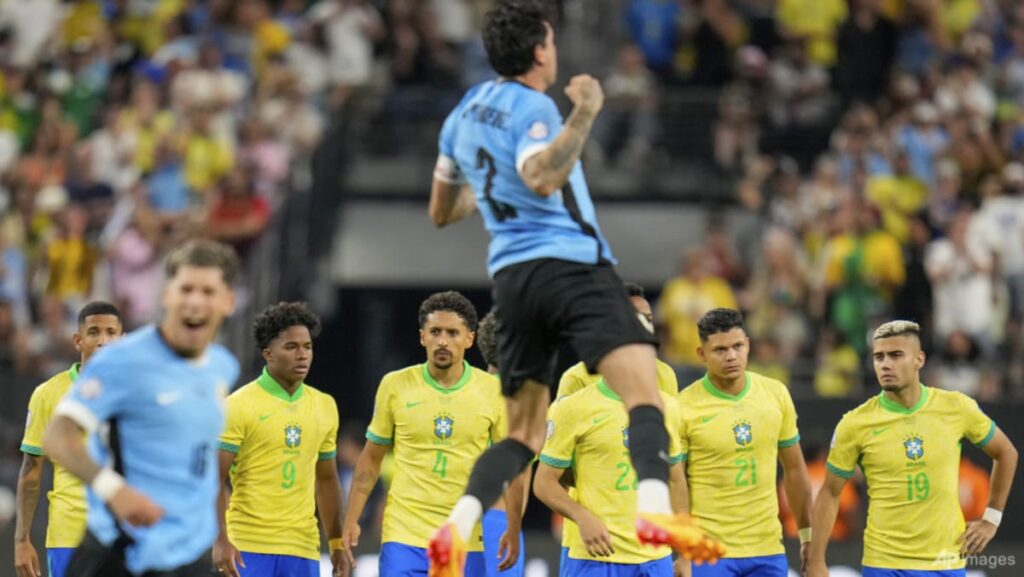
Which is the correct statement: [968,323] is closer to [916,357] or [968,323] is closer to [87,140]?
[916,357]

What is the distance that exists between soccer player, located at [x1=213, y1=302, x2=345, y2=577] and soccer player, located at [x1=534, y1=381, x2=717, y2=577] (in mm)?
1569

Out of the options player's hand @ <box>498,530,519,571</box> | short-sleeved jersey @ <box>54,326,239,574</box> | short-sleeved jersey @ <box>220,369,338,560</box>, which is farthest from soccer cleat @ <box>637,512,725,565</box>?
short-sleeved jersey @ <box>220,369,338,560</box>

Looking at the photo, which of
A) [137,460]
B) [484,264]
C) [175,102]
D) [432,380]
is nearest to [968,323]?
[484,264]

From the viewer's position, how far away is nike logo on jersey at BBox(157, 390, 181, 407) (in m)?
7.80

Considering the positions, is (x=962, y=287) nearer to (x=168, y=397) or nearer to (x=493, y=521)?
(x=493, y=521)

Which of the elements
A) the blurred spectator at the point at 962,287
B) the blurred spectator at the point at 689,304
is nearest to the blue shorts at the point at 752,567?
the blurred spectator at the point at 689,304

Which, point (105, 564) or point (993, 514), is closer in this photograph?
point (105, 564)

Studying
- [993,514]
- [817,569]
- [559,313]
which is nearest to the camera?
[559,313]

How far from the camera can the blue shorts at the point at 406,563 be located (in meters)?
11.4

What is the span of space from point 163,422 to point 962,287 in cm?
1110

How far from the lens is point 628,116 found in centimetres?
2055

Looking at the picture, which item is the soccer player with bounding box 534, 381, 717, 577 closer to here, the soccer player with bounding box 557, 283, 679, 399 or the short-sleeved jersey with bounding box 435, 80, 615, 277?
the soccer player with bounding box 557, 283, 679, 399

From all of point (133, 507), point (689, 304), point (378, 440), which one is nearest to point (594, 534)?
point (378, 440)

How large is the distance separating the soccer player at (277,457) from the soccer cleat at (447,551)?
129 inches
